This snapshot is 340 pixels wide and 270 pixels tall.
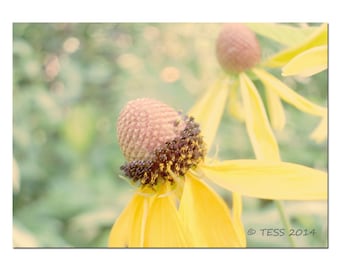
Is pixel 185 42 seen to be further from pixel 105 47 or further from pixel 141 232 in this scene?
pixel 141 232

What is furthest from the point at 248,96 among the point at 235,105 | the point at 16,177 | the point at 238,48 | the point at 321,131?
the point at 16,177

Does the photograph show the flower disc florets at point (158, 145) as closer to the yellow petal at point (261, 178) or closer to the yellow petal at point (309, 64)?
the yellow petal at point (261, 178)

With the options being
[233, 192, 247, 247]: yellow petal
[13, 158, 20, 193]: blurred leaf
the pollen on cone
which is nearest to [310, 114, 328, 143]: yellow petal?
[233, 192, 247, 247]: yellow petal

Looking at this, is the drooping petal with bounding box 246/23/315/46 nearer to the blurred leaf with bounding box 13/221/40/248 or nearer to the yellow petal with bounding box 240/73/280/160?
the yellow petal with bounding box 240/73/280/160

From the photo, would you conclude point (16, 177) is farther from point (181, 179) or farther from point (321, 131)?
point (321, 131)

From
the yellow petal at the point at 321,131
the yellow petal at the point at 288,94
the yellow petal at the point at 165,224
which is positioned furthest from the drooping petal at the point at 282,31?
the yellow petal at the point at 165,224

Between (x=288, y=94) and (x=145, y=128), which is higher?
Answer: (x=288, y=94)
